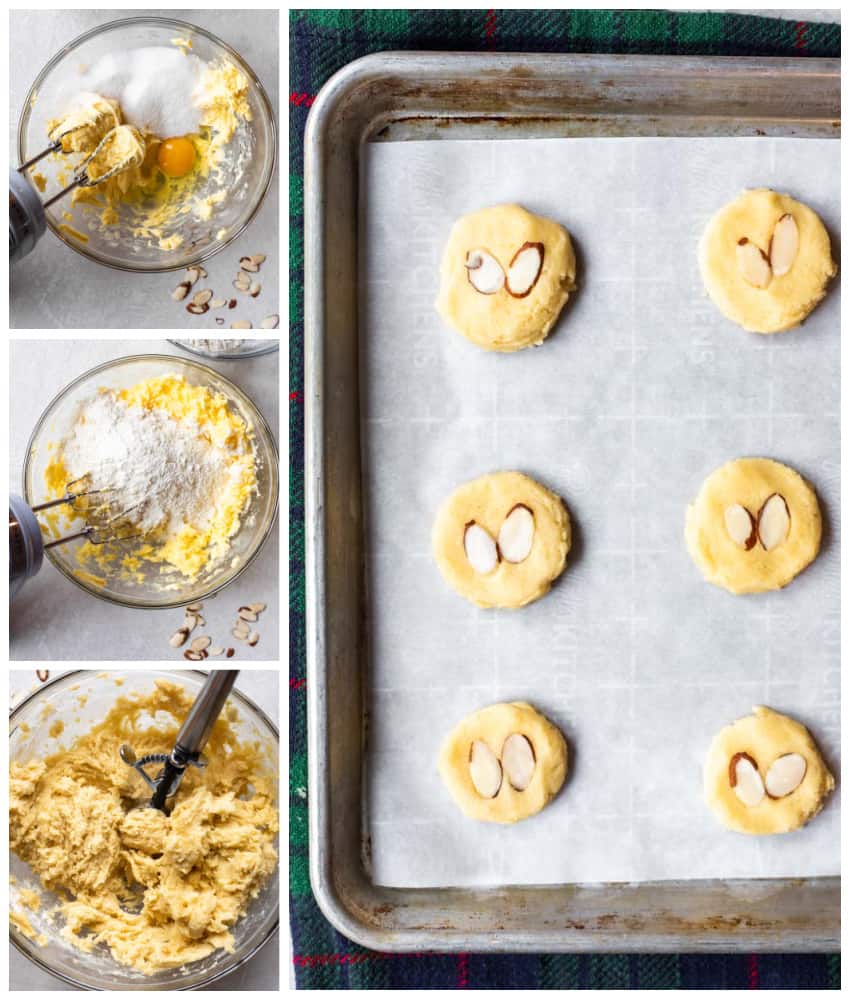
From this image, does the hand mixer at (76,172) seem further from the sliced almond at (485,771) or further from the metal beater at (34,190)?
the sliced almond at (485,771)

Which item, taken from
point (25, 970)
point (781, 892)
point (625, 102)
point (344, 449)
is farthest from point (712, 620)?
point (25, 970)

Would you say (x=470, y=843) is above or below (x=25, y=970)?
above

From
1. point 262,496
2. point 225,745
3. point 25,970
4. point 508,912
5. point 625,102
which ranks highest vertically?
point 625,102

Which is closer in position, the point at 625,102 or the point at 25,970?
the point at 625,102

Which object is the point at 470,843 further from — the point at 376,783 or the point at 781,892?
the point at 781,892

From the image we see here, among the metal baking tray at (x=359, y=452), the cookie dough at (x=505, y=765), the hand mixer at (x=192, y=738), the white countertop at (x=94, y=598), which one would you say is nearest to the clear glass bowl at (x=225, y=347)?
the white countertop at (x=94, y=598)

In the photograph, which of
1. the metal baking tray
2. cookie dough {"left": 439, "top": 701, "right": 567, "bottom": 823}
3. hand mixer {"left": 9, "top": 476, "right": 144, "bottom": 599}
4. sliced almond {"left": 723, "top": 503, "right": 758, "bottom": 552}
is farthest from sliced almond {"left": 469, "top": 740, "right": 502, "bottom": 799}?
hand mixer {"left": 9, "top": 476, "right": 144, "bottom": 599}

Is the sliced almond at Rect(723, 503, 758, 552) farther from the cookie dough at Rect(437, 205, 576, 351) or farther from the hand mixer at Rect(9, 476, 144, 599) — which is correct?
the hand mixer at Rect(9, 476, 144, 599)
